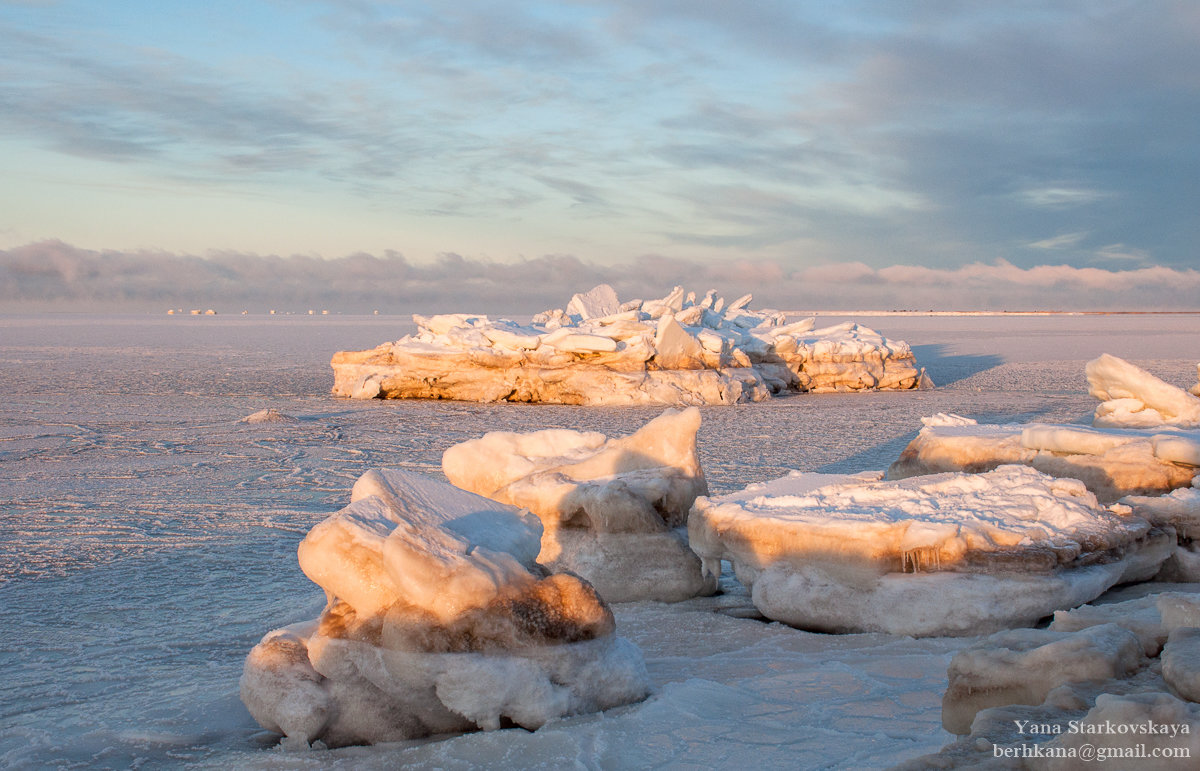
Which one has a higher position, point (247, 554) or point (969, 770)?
point (969, 770)

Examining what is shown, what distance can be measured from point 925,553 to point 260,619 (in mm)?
3067

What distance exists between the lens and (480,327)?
15.1 meters

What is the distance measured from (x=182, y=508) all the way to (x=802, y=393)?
11454 mm

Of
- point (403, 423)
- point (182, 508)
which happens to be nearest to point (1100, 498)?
point (182, 508)

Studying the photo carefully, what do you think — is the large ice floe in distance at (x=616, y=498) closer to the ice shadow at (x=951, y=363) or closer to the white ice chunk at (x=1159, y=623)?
the white ice chunk at (x=1159, y=623)

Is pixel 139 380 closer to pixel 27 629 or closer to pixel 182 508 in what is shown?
pixel 182 508

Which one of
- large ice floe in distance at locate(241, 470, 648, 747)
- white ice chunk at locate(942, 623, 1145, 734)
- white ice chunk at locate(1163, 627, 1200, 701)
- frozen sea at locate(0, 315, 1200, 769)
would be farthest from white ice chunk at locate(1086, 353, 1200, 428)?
large ice floe in distance at locate(241, 470, 648, 747)

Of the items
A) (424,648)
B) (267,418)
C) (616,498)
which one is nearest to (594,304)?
(267,418)

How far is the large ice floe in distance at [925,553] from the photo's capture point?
398 cm


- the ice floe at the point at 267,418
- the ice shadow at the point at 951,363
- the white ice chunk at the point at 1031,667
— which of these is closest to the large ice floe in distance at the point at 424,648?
the white ice chunk at the point at 1031,667

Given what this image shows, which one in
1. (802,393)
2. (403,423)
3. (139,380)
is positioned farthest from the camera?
(139,380)

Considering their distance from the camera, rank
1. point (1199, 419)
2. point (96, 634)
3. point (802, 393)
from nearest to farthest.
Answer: point (96, 634) → point (1199, 419) → point (802, 393)

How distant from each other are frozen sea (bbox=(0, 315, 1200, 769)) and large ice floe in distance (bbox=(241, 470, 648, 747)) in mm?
104

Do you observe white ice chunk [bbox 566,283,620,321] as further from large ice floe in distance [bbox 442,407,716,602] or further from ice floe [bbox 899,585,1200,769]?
ice floe [bbox 899,585,1200,769]
